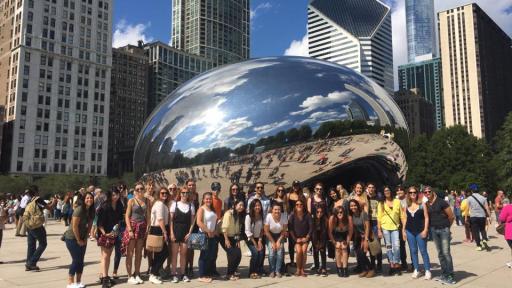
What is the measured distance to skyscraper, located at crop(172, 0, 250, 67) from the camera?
162250 millimetres

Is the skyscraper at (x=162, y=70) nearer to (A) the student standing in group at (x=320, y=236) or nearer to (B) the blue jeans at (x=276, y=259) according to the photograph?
(A) the student standing in group at (x=320, y=236)

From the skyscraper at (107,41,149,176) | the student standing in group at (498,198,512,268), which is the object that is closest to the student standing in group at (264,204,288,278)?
the student standing in group at (498,198,512,268)

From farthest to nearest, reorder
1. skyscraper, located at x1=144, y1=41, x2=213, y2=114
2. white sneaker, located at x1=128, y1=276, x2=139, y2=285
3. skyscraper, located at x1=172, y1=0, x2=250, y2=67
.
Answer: skyscraper, located at x1=172, y1=0, x2=250, y2=67 < skyscraper, located at x1=144, y1=41, x2=213, y2=114 < white sneaker, located at x1=128, y1=276, x2=139, y2=285

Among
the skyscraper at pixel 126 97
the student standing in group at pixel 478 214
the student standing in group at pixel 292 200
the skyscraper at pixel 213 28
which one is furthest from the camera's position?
the skyscraper at pixel 213 28

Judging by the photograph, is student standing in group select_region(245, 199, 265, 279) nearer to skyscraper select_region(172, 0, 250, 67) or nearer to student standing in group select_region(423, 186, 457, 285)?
student standing in group select_region(423, 186, 457, 285)

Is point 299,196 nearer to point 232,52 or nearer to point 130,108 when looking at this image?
point 130,108

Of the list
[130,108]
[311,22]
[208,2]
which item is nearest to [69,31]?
[130,108]

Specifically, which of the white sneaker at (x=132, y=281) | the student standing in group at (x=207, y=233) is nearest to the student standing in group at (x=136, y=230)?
the white sneaker at (x=132, y=281)

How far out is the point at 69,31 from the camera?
89.6m

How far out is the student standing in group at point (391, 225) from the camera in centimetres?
790

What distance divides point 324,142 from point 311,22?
191 metres

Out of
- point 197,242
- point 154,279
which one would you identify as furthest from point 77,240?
point 197,242

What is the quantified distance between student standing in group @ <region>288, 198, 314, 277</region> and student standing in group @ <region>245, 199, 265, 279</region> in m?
0.59

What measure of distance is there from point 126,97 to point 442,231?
12920 cm
